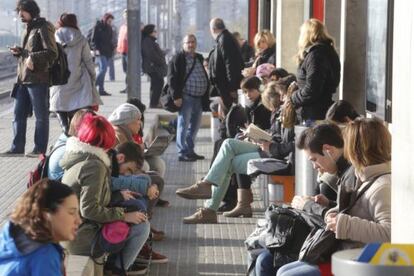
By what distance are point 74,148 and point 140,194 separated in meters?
1.30

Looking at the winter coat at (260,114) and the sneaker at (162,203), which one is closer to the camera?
the winter coat at (260,114)

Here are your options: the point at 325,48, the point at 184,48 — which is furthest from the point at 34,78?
the point at 325,48

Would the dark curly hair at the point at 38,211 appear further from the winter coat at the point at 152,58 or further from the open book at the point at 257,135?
the winter coat at the point at 152,58

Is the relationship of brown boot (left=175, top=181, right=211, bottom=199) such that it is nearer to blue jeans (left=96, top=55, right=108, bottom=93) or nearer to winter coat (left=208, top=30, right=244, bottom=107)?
winter coat (left=208, top=30, right=244, bottom=107)

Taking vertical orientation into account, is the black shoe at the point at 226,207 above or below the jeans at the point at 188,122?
below

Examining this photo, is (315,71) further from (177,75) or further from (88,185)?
(177,75)

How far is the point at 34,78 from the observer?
47.0ft

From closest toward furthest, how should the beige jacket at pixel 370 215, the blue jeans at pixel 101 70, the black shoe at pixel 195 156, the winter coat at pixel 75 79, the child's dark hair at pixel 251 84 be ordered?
the beige jacket at pixel 370 215, the child's dark hair at pixel 251 84, the winter coat at pixel 75 79, the black shoe at pixel 195 156, the blue jeans at pixel 101 70

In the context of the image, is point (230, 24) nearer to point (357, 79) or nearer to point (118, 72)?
point (118, 72)

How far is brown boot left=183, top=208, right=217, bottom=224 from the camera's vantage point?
35.3ft

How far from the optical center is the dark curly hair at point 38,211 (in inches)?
191

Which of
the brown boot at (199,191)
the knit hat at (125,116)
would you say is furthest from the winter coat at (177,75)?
the knit hat at (125,116)

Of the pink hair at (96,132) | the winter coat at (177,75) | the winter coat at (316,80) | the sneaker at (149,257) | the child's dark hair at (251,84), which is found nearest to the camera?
the pink hair at (96,132)

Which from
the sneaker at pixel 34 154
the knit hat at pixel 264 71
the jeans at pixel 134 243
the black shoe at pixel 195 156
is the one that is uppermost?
the knit hat at pixel 264 71
